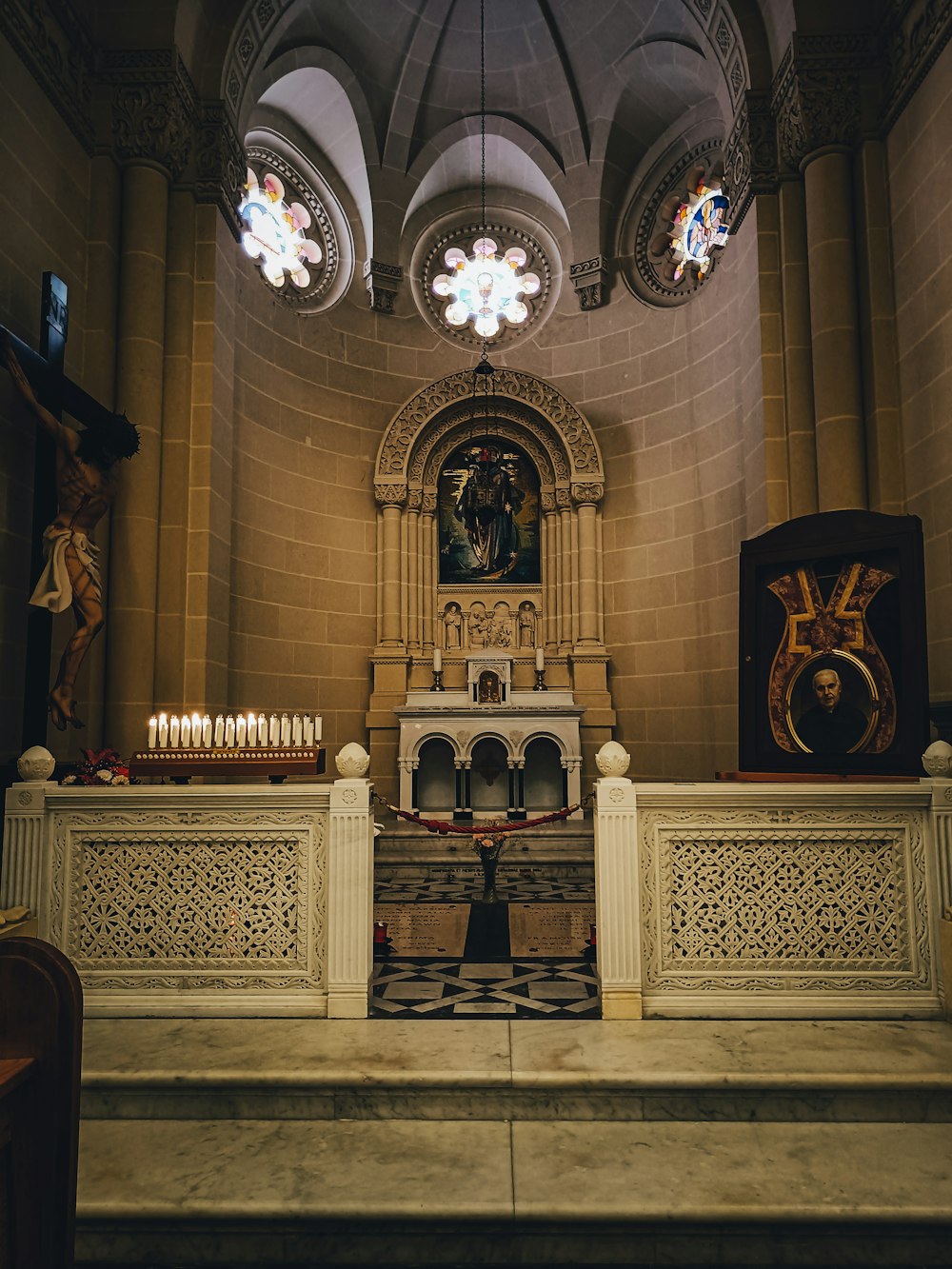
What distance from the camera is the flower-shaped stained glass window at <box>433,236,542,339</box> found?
39.4ft

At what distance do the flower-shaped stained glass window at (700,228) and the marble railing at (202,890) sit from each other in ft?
27.9

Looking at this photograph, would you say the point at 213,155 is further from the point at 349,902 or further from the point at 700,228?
the point at 349,902

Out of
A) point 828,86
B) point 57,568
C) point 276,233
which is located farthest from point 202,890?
point 276,233

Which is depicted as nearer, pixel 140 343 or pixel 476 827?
pixel 476 827

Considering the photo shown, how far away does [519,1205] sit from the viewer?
2809 millimetres

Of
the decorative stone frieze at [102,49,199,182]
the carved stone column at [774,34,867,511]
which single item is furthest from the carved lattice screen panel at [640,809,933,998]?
the decorative stone frieze at [102,49,199,182]

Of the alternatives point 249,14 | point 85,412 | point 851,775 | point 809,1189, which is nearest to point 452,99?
point 249,14

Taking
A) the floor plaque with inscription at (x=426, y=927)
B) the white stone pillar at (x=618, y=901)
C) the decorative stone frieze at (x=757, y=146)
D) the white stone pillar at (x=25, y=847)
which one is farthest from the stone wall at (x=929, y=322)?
the white stone pillar at (x=25, y=847)

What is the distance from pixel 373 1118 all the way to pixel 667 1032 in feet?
4.39

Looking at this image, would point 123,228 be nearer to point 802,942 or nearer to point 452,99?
point 452,99

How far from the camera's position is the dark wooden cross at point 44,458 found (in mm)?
5520

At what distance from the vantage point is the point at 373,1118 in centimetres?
347

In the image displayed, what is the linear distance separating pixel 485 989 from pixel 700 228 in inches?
365

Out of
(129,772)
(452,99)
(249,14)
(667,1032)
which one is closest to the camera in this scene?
(667,1032)
